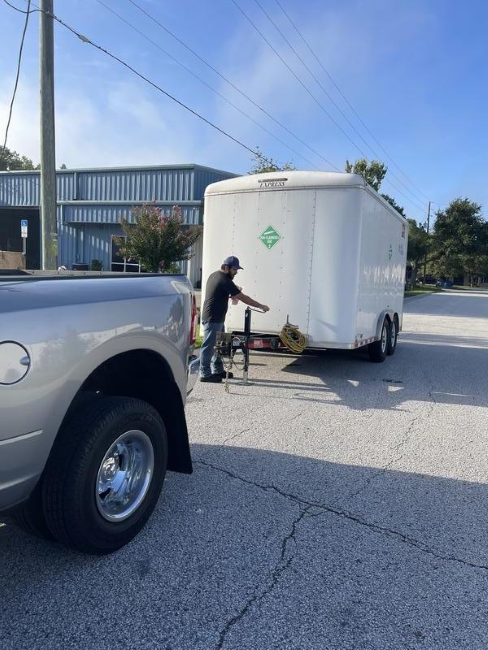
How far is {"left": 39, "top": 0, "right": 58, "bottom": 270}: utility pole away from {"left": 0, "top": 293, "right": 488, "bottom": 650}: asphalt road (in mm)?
Answer: 5504

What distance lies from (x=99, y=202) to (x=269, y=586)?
26121mm

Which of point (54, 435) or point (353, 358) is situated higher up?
point (54, 435)

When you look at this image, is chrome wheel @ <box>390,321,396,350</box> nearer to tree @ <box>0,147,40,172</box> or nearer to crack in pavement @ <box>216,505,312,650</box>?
crack in pavement @ <box>216,505,312,650</box>

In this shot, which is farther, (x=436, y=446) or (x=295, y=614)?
(x=436, y=446)

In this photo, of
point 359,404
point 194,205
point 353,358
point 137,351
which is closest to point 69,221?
point 194,205

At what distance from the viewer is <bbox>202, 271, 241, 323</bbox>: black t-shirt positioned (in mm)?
7633

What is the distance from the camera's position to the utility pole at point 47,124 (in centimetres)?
948

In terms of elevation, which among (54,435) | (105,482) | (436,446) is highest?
(54,435)

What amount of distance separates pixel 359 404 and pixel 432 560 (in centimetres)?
372

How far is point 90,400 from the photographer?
311cm

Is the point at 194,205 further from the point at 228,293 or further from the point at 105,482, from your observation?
the point at 105,482

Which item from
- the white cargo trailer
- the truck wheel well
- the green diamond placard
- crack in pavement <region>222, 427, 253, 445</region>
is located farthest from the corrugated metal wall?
the truck wheel well

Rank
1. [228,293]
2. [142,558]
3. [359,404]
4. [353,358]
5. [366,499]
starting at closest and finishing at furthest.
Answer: [142,558]
[366,499]
[359,404]
[228,293]
[353,358]

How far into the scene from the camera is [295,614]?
2688mm
